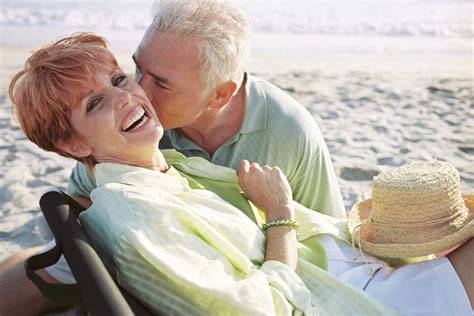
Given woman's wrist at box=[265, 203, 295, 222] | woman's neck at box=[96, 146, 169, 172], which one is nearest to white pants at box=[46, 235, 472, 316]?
woman's wrist at box=[265, 203, 295, 222]

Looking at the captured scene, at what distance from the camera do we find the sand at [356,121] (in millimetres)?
4984

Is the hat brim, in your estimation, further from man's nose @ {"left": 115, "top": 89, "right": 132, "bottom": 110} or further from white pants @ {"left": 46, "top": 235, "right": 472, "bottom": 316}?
man's nose @ {"left": 115, "top": 89, "right": 132, "bottom": 110}

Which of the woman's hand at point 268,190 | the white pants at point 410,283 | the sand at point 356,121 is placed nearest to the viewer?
the white pants at point 410,283

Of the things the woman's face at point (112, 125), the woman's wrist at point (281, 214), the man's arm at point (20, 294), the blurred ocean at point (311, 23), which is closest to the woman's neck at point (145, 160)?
the woman's face at point (112, 125)

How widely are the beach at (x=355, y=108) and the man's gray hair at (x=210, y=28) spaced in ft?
5.69

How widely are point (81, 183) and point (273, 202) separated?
3.64 feet

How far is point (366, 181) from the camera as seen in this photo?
5.21 meters

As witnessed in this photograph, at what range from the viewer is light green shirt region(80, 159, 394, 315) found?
7.00 feet

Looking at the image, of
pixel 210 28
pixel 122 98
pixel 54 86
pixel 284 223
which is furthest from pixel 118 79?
pixel 284 223

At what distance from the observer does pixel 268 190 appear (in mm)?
2762

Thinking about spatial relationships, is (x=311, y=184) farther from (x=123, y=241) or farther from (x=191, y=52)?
(x=123, y=241)

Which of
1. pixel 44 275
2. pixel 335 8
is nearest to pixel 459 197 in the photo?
pixel 44 275

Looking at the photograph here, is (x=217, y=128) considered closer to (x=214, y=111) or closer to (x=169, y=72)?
(x=214, y=111)

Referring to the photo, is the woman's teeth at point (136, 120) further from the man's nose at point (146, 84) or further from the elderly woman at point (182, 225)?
the man's nose at point (146, 84)
